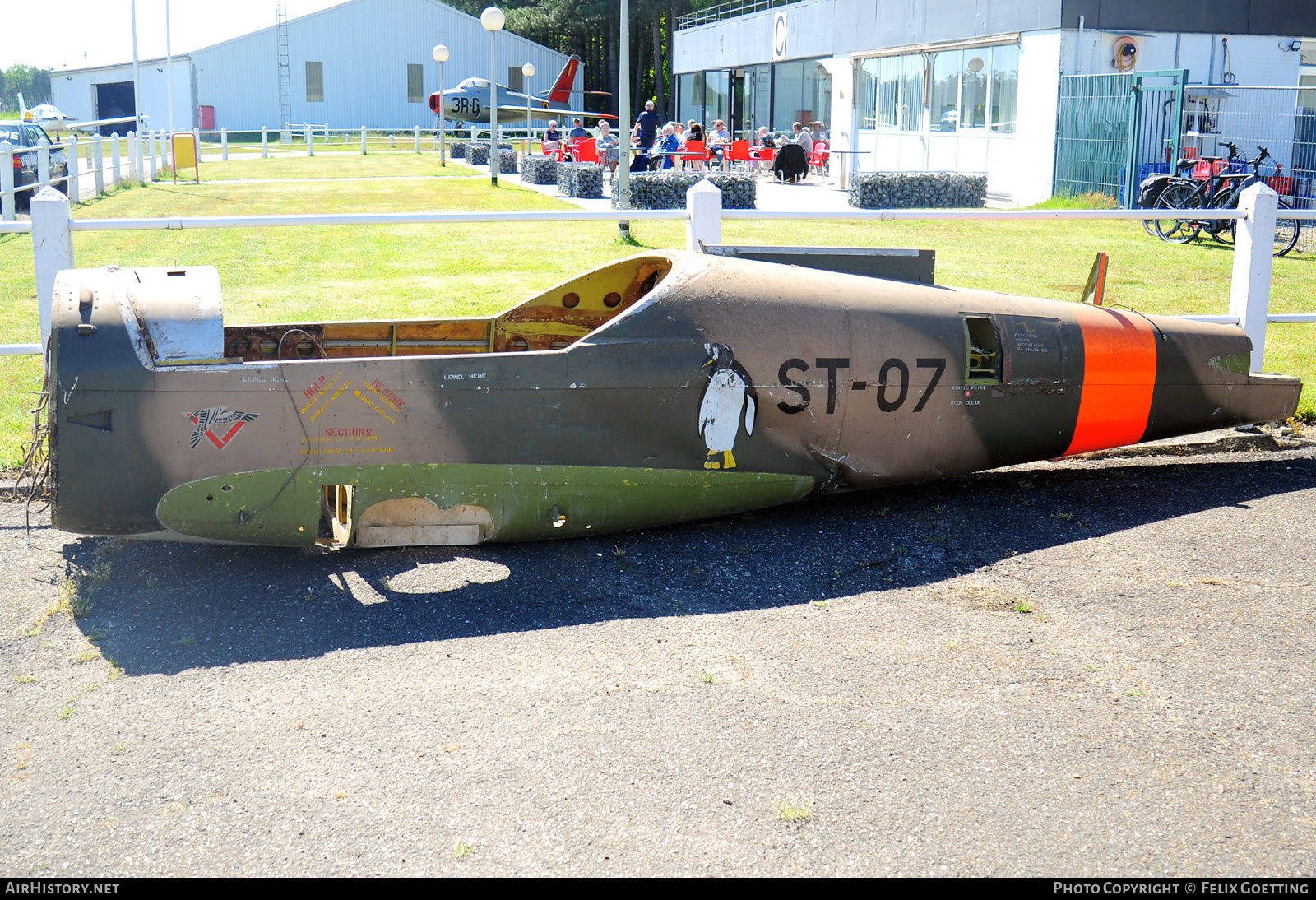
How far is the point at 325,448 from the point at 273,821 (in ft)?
6.66

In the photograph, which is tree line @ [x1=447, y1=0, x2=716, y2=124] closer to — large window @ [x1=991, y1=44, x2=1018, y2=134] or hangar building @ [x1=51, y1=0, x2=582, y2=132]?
hangar building @ [x1=51, y1=0, x2=582, y2=132]

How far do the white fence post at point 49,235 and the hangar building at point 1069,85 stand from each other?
1944cm

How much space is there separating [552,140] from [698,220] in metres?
31.3

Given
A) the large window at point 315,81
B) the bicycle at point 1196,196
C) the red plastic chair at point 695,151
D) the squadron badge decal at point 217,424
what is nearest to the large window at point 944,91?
the red plastic chair at point 695,151

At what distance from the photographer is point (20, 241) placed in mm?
17391

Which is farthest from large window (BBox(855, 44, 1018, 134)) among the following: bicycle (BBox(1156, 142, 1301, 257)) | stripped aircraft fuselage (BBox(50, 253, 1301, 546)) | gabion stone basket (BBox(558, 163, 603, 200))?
stripped aircraft fuselage (BBox(50, 253, 1301, 546))

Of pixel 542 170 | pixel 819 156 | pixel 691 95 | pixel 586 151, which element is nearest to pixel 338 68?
pixel 691 95

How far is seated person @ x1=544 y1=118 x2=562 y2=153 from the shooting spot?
3553cm

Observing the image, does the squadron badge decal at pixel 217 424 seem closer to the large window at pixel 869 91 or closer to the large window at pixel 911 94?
the large window at pixel 911 94

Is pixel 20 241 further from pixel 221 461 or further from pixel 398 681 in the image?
pixel 398 681

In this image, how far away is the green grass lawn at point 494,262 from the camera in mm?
11000

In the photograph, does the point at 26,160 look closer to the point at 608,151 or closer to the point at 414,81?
the point at 608,151

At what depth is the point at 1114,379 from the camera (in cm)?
617
